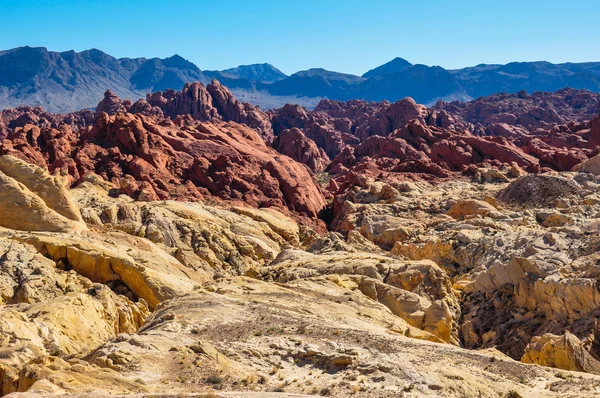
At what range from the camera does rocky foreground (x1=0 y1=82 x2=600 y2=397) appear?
65.6 feet

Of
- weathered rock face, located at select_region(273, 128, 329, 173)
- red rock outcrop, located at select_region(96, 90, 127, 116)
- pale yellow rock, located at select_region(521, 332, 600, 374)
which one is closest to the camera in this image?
pale yellow rock, located at select_region(521, 332, 600, 374)

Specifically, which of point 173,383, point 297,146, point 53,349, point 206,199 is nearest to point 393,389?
point 173,383

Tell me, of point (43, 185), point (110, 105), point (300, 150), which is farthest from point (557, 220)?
point (110, 105)

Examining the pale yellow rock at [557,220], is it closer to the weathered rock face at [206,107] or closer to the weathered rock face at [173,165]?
the weathered rock face at [173,165]

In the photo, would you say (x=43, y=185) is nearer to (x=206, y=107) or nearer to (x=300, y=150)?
(x=300, y=150)

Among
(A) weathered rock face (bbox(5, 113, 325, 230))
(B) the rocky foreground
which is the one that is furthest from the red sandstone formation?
(B) the rocky foreground

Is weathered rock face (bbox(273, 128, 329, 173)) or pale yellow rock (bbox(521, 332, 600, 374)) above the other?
weathered rock face (bbox(273, 128, 329, 173))

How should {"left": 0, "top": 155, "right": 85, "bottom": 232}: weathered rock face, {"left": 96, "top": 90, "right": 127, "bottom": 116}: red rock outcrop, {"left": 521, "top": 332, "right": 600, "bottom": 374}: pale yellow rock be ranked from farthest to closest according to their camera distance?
{"left": 96, "top": 90, "right": 127, "bottom": 116}: red rock outcrop
{"left": 0, "top": 155, "right": 85, "bottom": 232}: weathered rock face
{"left": 521, "top": 332, "right": 600, "bottom": 374}: pale yellow rock

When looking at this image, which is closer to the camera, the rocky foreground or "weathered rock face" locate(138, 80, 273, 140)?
the rocky foreground

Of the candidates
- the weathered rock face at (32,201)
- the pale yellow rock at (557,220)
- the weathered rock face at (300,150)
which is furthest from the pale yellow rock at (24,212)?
the weathered rock face at (300,150)

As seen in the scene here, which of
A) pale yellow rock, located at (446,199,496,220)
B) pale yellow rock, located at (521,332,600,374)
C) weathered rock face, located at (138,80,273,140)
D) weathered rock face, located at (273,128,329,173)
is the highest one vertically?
weathered rock face, located at (138,80,273,140)

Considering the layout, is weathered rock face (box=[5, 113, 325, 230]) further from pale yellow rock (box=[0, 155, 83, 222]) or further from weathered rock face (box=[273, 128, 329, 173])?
weathered rock face (box=[273, 128, 329, 173])

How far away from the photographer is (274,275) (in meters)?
41.1

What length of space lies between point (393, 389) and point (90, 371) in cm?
850
